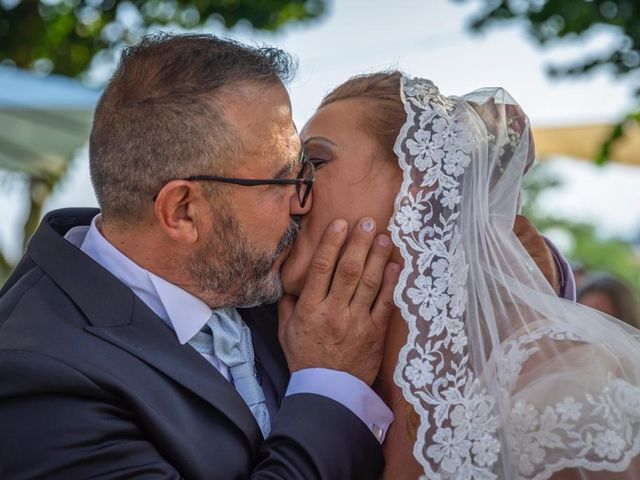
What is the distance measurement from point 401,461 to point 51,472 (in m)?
1.04

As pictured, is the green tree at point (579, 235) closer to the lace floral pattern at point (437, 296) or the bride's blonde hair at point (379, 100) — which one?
the bride's blonde hair at point (379, 100)

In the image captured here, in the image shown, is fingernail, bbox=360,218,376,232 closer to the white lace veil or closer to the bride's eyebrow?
the white lace veil

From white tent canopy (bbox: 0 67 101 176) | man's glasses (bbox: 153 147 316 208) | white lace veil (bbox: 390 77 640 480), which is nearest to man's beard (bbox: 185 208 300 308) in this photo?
man's glasses (bbox: 153 147 316 208)

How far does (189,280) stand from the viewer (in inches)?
114

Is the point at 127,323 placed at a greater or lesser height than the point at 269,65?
lesser

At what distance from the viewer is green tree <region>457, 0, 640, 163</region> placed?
4.15 meters

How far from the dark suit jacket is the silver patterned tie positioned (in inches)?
5.6

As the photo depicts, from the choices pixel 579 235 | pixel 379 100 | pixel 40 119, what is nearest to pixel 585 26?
pixel 379 100

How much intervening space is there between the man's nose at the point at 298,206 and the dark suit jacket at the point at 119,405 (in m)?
0.58

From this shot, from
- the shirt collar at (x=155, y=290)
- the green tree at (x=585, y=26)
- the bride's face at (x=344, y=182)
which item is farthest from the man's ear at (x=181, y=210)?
the green tree at (x=585, y=26)

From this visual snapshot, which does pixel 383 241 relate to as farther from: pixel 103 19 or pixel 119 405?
pixel 103 19

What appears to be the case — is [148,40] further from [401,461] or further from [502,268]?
[401,461]

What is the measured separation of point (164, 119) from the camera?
278 cm

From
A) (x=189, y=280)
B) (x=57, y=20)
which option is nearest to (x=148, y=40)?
(x=189, y=280)
